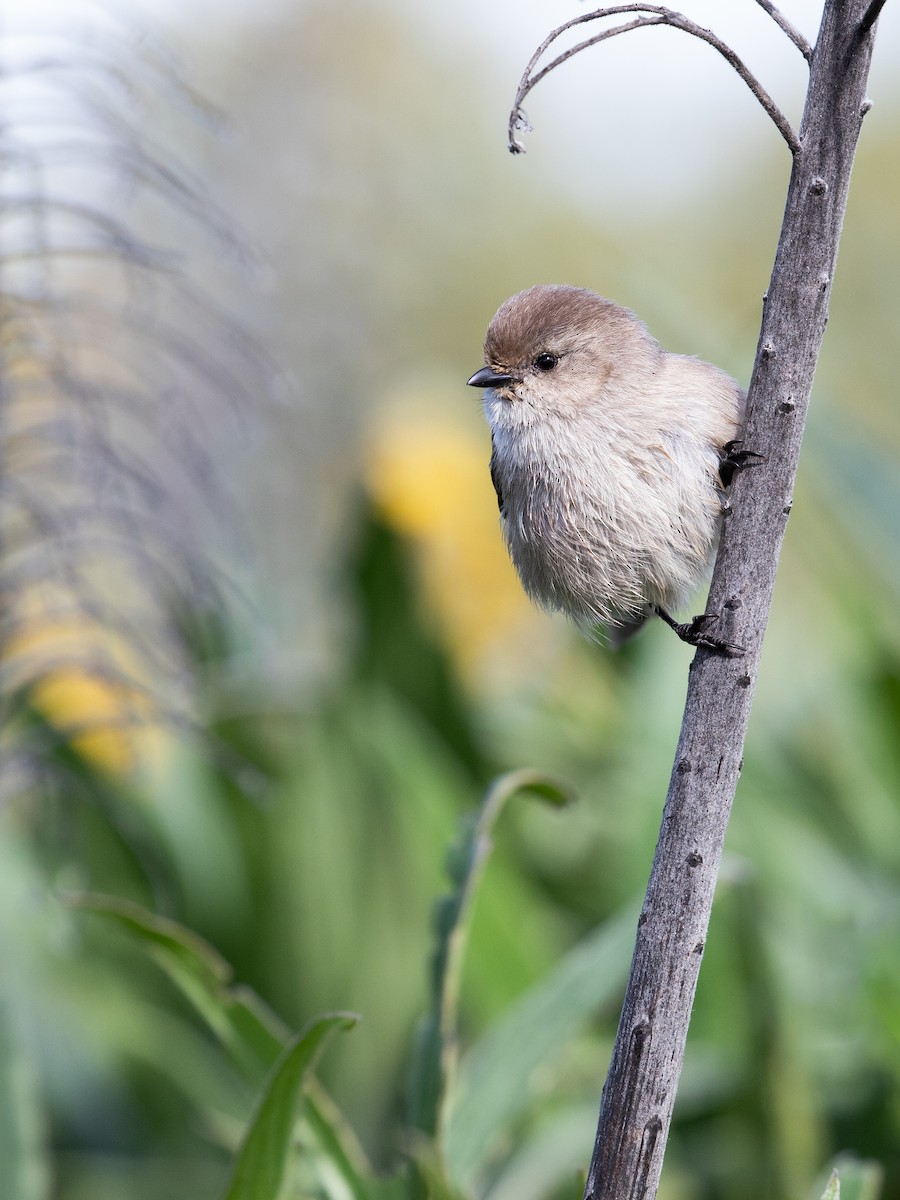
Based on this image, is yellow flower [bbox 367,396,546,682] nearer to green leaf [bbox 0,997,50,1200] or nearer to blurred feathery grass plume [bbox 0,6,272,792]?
blurred feathery grass plume [bbox 0,6,272,792]

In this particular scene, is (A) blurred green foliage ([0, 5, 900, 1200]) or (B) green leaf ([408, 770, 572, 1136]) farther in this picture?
(A) blurred green foliage ([0, 5, 900, 1200])

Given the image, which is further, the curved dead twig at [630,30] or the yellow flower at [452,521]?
the yellow flower at [452,521]

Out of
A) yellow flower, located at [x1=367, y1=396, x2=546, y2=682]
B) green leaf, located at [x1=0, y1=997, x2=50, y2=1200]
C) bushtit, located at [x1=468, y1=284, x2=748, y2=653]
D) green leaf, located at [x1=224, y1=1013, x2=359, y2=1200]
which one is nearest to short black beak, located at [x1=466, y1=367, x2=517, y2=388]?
bushtit, located at [x1=468, y1=284, x2=748, y2=653]

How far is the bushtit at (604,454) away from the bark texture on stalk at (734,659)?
10.7 inches

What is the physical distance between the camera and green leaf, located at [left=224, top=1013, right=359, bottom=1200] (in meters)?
1.29

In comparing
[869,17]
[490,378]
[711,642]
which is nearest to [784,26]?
[869,17]

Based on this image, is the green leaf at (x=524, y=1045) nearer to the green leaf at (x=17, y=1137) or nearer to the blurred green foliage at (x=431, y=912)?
the blurred green foliage at (x=431, y=912)

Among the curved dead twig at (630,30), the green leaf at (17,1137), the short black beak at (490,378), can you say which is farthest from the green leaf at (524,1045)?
the curved dead twig at (630,30)

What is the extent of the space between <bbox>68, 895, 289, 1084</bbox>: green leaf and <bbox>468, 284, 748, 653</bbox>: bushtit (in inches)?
25.1

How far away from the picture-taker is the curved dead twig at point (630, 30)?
28.6 inches

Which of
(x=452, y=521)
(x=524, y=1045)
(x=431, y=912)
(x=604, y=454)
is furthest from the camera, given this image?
(x=452, y=521)

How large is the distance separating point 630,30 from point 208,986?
1248 millimetres

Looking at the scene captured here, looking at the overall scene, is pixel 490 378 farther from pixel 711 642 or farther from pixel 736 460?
pixel 711 642

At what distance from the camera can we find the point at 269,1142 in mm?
1330
